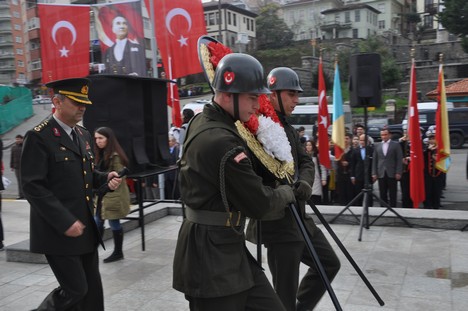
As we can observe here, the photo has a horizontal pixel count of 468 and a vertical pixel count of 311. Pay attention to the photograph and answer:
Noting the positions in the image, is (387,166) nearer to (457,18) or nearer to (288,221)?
(288,221)

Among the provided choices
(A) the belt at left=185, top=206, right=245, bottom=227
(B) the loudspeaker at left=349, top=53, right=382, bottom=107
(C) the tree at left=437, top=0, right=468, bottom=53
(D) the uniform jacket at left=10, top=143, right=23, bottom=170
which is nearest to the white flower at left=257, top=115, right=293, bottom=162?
(A) the belt at left=185, top=206, right=245, bottom=227

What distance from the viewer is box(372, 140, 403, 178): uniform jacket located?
919 cm

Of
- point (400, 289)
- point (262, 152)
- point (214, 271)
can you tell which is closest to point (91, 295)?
point (214, 271)

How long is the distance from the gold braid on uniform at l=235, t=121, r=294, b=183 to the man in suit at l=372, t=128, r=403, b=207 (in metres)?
6.70

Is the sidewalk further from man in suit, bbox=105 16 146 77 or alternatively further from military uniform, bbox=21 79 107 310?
man in suit, bbox=105 16 146 77

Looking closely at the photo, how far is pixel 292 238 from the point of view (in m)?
3.44

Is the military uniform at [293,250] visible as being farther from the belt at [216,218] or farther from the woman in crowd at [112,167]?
the woman in crowd at [112,167]

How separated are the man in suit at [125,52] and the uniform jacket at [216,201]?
7.34 m

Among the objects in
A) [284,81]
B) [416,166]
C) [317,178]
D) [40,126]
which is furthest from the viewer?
[317,178]

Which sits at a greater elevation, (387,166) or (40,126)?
(40,126)

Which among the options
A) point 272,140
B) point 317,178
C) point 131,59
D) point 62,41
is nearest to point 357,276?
point 272,140

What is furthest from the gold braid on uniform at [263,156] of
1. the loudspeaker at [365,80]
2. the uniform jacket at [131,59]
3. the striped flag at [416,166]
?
the uniform jacket at [131,59]

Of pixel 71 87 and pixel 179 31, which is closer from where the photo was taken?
pixel 71 87

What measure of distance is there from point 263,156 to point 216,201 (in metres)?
0.55
